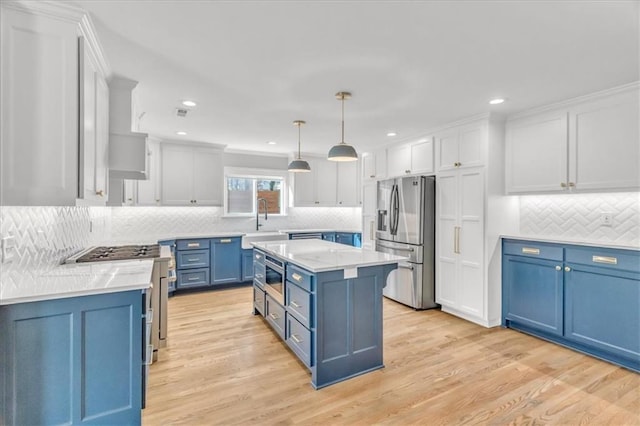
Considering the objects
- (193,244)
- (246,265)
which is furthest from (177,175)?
(246,265)

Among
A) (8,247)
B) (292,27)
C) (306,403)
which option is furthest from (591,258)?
(8,247)

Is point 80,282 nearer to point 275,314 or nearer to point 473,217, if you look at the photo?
point 275,314

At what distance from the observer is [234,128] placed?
4320 mm

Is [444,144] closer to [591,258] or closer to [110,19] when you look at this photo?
[591,258]

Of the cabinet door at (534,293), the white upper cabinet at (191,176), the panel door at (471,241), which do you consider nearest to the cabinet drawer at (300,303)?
the panel door at (471,241)

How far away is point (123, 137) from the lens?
2.67 meters

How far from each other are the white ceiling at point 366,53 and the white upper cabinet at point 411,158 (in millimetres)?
746

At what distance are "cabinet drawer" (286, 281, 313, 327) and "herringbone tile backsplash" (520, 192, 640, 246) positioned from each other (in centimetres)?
282

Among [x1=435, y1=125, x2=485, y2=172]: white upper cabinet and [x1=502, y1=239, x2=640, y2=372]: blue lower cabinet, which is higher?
[x1=435, y1=125, x2=485, y2=172]: white upper cabinet

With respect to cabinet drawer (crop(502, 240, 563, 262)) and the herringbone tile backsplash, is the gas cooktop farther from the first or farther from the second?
the herringbone tile backsplash

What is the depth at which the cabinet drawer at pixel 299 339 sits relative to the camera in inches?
95.8

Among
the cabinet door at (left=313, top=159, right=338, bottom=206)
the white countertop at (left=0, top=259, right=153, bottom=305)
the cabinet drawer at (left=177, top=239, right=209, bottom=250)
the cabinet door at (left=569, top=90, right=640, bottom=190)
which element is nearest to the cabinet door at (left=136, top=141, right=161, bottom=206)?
the cabinet drawer at (left=177, top=239, right=209, bottom=250)

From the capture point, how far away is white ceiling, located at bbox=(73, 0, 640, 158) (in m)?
1.75

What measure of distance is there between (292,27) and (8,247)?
2.08m
